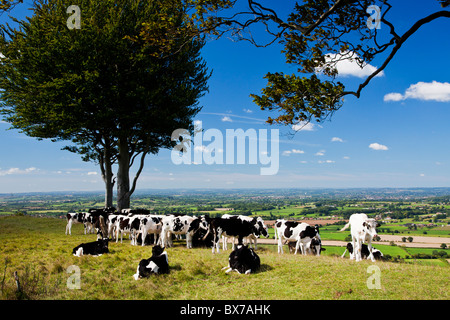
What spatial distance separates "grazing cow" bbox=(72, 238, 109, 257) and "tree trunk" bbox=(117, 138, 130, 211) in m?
12.9

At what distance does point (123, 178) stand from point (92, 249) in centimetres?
1376

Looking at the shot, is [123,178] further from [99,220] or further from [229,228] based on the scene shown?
[229,228]

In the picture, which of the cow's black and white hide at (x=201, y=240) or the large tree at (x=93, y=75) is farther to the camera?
the large tree at (x=93, y=75)

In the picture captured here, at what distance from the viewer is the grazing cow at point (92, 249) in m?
13.1

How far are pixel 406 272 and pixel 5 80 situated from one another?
30.6m

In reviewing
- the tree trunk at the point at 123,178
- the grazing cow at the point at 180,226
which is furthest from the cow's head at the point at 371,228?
the tree trunk at the point at 123,178

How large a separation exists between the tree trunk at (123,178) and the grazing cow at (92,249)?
12915 millimetres

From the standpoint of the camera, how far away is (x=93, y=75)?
68.1ft

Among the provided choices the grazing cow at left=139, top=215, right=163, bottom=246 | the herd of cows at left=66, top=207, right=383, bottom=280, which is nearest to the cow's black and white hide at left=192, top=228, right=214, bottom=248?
the herd of cows at left=66, top=207, right=383, bottom=280

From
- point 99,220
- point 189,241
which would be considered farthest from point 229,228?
point 99,220

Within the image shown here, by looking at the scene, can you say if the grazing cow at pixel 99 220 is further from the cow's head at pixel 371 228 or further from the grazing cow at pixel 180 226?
the cow's head at pixel 371 228

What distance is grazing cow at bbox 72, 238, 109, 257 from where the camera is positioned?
515 inches
